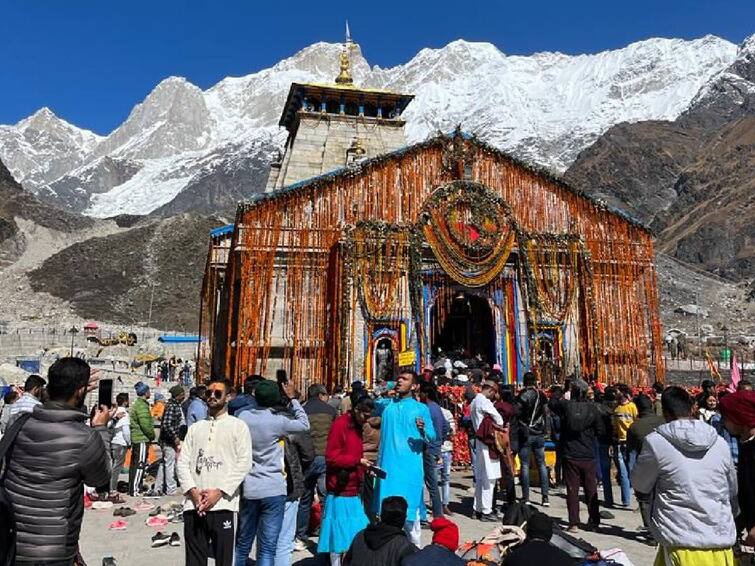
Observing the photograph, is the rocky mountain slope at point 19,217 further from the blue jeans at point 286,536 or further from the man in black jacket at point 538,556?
the man in black jacket at point 538,556

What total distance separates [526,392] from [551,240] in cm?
1310

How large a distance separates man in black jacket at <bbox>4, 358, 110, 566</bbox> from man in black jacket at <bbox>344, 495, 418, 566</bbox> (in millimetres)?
1749

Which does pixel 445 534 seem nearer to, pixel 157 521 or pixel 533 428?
pixel 533 428

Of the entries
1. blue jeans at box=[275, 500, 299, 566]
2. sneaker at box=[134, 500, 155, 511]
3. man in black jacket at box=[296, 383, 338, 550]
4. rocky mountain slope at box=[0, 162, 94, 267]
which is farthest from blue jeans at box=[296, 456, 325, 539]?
rocky mountain slope at box=[0, 162, 94, 267]

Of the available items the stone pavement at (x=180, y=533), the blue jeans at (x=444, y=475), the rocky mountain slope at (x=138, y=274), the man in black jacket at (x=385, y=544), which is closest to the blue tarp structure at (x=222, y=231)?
the stone pavement at (x=180, y=533)

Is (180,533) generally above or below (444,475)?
below

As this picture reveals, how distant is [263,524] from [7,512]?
232 centimetres

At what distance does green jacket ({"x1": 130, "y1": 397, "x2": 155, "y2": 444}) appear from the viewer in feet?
38.4

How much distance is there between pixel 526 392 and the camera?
33.3 feet

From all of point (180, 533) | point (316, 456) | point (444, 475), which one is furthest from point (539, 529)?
point (180, 533)

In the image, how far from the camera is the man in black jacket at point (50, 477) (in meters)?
4.28

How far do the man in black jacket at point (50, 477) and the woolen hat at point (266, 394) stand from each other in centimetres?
184

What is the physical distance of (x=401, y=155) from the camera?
22.1 metres

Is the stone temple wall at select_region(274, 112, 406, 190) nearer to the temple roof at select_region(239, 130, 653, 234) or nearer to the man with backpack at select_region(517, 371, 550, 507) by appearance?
the temple roof at select_region(239, 130, 653, 234)
